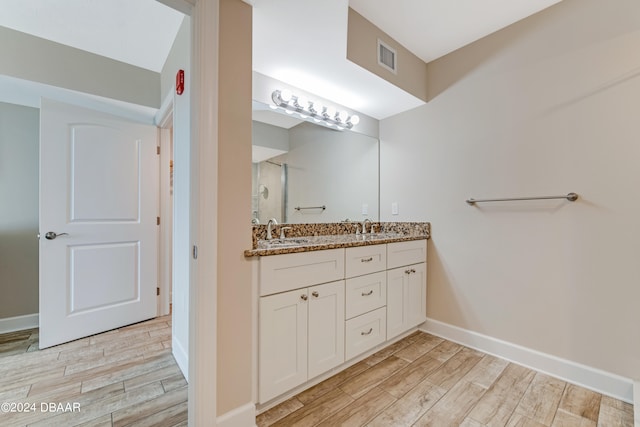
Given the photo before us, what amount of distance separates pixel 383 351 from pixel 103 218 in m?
2.70

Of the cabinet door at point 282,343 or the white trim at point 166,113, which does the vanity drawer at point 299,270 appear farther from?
the white trim at point 166,113

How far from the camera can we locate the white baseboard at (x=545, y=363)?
1494 mm

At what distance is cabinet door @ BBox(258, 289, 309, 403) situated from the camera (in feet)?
4.33

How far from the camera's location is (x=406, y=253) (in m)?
2.15

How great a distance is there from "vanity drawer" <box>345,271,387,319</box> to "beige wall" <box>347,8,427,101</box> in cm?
150

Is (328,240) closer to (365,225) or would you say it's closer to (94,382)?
(365,225)

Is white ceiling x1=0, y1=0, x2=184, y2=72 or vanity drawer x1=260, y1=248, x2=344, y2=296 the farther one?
white ceiling x1=0, y1=0, x2=184, y2=72

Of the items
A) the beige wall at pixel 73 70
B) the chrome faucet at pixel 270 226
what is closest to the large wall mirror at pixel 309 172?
the chrome faucet at pixel 270 226

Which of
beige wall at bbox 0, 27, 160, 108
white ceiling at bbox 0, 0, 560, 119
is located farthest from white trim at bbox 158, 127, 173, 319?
white ceiling at bbox 0, 0, 560, 119

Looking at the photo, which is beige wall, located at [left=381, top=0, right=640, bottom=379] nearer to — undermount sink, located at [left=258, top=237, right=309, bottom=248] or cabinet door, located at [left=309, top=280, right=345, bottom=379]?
cabinet door, located at [left=309, top=280, right=345, bottom=379]

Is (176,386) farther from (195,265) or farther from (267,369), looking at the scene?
(195,265)

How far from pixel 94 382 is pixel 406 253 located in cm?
231

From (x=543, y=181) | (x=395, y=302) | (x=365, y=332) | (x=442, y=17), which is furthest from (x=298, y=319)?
(x=442, y=17)

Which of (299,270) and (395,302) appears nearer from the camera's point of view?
(299,270)
